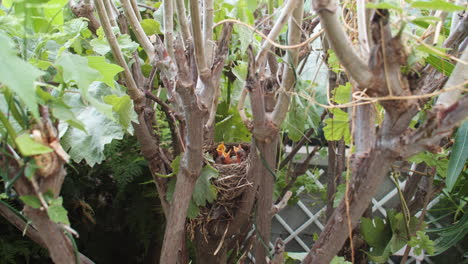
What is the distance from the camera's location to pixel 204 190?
3.41 ft

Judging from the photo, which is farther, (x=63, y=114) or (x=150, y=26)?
(x=150, y=26)

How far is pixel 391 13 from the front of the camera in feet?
1.77

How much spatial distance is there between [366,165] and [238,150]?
24.4 inches

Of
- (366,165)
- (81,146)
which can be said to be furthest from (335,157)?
(81,146)

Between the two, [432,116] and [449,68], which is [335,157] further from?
[432,116]

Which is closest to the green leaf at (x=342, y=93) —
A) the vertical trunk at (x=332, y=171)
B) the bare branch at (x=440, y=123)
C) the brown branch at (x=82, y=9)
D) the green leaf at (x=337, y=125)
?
the green leaf at (x=337, y=125)

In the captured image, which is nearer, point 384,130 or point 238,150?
point 384,130

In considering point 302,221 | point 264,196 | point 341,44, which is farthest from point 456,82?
point 302,221

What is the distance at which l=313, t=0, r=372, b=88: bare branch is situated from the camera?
550mm

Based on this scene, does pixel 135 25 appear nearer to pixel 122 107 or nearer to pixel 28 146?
pixel 122 107

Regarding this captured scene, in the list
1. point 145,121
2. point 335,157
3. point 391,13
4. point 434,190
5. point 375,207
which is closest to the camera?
point 391,13

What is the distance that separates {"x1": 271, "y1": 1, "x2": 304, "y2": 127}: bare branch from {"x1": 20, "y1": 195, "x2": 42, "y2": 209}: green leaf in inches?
19.5

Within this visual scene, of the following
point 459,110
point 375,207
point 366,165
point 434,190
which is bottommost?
point 375,207

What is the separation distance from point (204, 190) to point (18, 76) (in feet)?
2.05
